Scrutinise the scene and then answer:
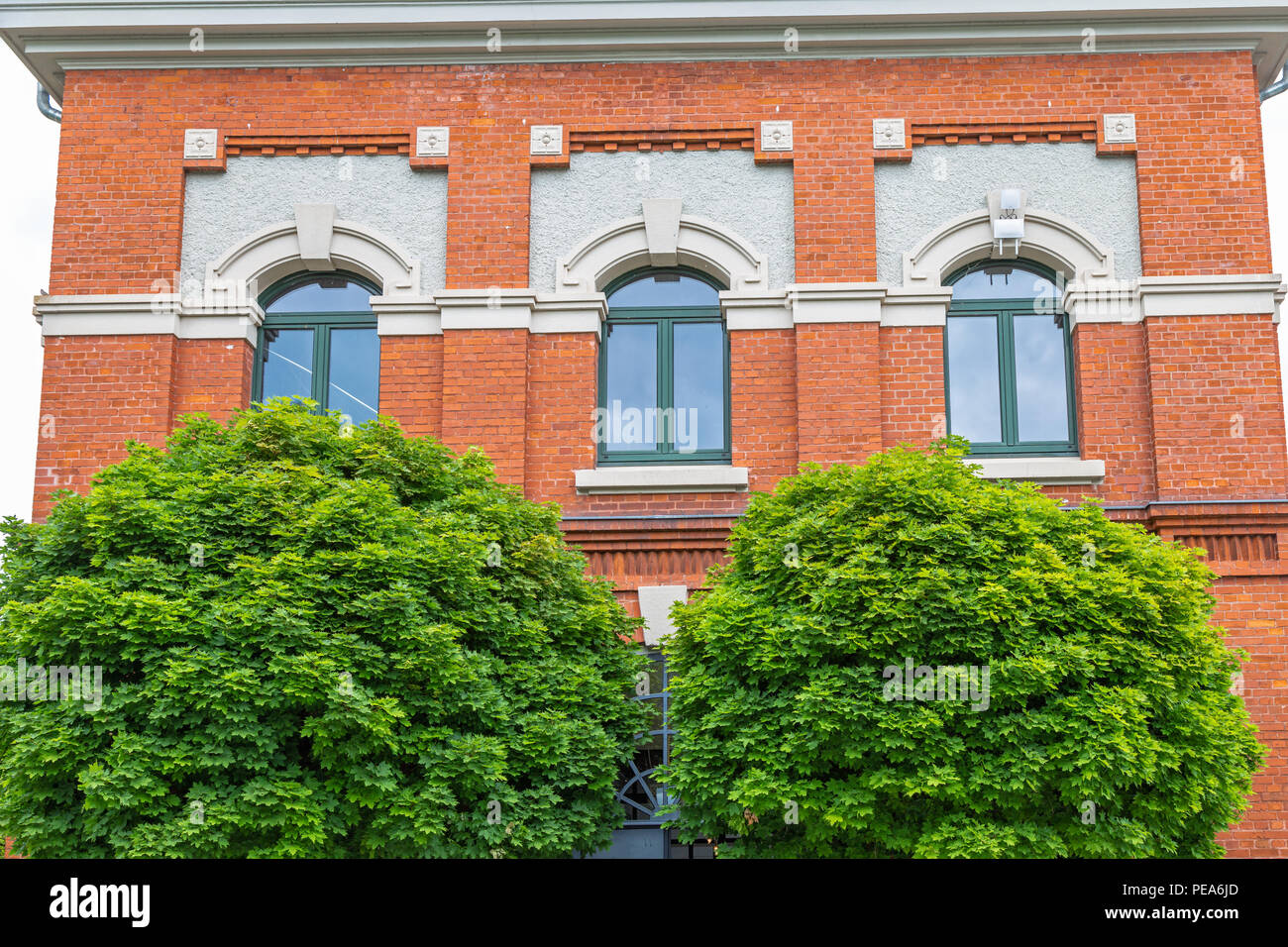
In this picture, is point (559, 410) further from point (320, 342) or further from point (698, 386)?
point (320, 342)

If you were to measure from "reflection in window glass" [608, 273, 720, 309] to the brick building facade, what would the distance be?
8cm

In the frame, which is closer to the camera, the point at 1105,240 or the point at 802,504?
the point at 802,504

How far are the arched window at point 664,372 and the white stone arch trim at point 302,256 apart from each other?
2266mm

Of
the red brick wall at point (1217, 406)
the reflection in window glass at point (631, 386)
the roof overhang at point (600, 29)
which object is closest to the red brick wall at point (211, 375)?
the roof overhang at point (600, 29)

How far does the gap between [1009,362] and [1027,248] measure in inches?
47.2

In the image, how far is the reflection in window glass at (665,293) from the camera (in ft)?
46.9

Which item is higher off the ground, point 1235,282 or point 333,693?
point 1235,282

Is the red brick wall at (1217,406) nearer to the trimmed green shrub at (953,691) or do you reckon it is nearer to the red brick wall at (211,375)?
the trimmed green shrub at (953,691)

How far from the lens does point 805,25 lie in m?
14.1

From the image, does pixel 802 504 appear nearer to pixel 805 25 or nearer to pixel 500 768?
pixel 500 768

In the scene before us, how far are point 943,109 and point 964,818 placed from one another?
7.90m

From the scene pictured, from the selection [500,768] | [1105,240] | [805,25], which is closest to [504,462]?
[500,768]

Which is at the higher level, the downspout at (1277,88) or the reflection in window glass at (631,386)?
the downspout at (1277,88)

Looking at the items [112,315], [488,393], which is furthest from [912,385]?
[112,315]
